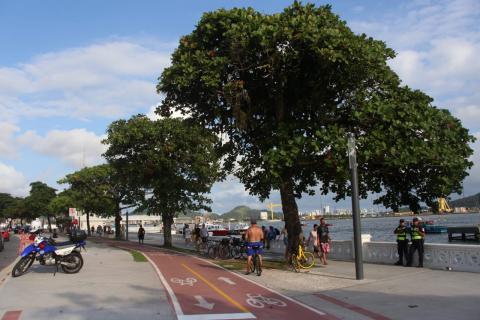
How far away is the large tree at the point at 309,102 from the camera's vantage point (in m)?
16.7

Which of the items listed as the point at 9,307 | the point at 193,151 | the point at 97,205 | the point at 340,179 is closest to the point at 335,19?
the point at 340,179

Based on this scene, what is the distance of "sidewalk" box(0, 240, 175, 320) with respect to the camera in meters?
9.82

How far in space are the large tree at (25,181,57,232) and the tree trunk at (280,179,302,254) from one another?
90.4 meters

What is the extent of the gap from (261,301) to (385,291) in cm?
300

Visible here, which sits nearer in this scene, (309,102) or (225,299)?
(225,299)

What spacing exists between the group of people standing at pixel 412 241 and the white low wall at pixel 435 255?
0.24 m

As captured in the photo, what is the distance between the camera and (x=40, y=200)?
345 ft

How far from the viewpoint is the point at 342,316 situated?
380 inches

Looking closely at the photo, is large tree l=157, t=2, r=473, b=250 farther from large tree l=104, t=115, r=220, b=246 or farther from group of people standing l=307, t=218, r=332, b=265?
large tree l=104, t=115, r=220, b=246

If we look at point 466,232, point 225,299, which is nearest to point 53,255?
point 225,299

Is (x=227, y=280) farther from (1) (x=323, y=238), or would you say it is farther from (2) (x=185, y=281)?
(1) (x=323, y=238)

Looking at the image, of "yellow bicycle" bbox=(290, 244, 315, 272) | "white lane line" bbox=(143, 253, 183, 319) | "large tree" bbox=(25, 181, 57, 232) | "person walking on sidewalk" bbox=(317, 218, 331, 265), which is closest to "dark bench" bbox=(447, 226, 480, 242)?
"person walking on sidewalk" bbox=(317, 218, 331, 265)

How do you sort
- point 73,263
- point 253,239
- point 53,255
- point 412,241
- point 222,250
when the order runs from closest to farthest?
point 53,255
point 73,263
point 253,239
point 412,241
point 222,250

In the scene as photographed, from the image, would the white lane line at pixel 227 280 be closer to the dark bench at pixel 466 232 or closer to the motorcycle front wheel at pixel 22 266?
the motorcycle front wheel at pixel 22 266
